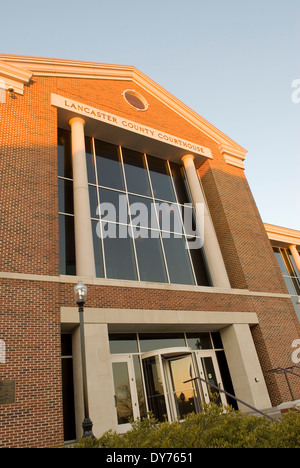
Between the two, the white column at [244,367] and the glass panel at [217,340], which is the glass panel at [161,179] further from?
the white column at [244,367]

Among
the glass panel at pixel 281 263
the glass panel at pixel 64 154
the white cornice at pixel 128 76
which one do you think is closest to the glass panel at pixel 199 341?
the glass panel at pixel 64 154

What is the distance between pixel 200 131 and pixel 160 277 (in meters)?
11.1

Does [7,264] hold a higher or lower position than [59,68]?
lower

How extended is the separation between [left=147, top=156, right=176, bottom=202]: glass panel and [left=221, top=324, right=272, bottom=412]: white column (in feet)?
25.1

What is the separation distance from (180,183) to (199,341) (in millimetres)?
9180

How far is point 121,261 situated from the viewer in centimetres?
1427

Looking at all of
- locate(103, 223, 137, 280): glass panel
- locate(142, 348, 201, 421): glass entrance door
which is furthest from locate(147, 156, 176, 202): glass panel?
locate(142, 348, 201, 421): glass entrance door

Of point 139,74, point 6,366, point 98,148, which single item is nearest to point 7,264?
point 6,366

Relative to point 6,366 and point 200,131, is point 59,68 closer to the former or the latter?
point 200,131

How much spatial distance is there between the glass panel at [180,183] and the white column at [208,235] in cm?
41

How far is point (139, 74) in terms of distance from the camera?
2022 centimetres
